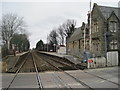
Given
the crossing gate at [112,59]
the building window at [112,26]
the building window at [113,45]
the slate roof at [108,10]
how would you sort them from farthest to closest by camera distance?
the slate roof at [108,10] < the building window at [112,26] < the building window at [113,45] < the crossing gate at [112,59]

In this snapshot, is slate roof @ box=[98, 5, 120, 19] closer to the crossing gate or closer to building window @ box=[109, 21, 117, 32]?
building window @ box=[109, 21, 117, 32]

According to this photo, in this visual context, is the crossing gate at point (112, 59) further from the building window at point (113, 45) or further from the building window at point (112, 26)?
the building window at point (112, 26)

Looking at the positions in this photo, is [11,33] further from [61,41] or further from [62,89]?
[62,89]

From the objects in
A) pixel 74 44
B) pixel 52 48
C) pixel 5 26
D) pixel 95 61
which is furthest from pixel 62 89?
pixel 52 48

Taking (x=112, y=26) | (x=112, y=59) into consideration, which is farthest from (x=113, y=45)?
(x=112, y=59)

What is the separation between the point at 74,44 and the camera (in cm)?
5734

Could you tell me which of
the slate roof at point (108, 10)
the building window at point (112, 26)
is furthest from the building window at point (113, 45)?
the slate roof at point (108, 10)

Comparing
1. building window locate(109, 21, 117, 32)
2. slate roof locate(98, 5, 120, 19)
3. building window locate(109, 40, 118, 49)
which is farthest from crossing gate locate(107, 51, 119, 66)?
slate roof locate(98, 5, 120, 19)

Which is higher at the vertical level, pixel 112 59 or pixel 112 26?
pixel 112 26

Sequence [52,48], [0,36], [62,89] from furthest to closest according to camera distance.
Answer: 1. [52,48]
2. [0,36]
3. [62,89]

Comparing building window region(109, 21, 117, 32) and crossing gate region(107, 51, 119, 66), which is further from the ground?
building window region(109, 21, 117, 32)

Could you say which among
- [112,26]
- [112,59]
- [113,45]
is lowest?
[112,59]

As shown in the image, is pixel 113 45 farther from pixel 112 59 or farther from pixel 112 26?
pixel 112 59

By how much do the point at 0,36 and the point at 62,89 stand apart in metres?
59.1
